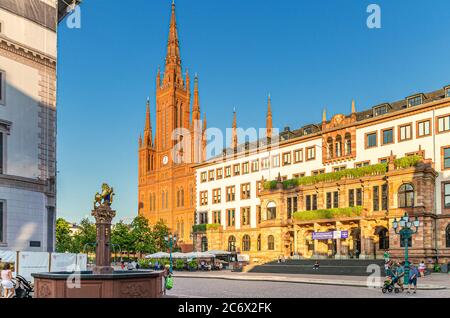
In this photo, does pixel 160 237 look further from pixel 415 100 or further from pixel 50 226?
pixel 50 226

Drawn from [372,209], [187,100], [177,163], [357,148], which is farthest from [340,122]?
[187,100]

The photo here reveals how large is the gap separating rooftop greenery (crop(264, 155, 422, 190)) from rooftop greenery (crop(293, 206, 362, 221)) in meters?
3.80

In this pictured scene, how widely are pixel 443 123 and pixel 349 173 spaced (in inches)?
432

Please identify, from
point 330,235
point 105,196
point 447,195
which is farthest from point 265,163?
point 105,196

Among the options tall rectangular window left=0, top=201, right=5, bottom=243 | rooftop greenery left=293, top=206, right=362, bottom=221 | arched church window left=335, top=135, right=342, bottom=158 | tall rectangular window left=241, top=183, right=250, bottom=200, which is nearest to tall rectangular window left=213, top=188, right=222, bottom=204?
tall rectangular window left=241, top=183, right=250, bottom=200

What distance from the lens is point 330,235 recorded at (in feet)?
188

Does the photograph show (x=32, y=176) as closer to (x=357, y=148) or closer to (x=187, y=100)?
(x=357, y=148)

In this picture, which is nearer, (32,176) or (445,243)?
(32,176)

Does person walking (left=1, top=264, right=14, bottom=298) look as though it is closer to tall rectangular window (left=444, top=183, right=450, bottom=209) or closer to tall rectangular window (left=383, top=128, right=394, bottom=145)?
tall rectangular window (left=444, top=183, right=450, bottom=209)

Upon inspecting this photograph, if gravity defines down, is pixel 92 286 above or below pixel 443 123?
below

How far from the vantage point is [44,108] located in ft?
113

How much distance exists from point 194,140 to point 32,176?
8152 centimetres

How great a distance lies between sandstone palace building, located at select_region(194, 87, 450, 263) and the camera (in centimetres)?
5150

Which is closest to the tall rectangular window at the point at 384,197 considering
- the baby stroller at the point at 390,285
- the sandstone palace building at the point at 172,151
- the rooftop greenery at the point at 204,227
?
the baby stroller at the point at 390,285
